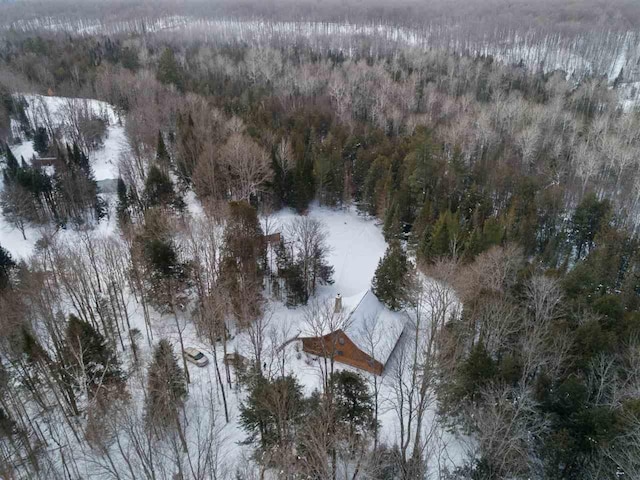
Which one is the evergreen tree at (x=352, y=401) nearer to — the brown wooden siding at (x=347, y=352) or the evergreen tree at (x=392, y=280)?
the brown wooden siding at (x=347, y=352)

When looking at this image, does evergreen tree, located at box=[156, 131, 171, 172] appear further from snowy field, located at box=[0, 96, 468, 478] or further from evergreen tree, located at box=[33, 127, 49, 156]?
evergreen tree, located at box=[33, 127, 49, 156]

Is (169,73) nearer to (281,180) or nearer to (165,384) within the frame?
(281,180)

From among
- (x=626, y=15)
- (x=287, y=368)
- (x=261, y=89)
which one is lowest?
(x=287, y=368)

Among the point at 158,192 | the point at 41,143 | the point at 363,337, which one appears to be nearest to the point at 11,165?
the point at 41,143

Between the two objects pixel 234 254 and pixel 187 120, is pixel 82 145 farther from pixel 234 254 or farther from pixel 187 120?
pixel 234 254

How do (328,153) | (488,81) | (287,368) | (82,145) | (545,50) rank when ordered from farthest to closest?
1. (545,50)
2. (488,81)
3. (82,145)
4. (328,153)
5. (287,368)

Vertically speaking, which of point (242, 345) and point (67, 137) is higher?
point (67, 137)

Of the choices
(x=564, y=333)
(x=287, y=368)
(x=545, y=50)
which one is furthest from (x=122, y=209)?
(x=545, y=50)
